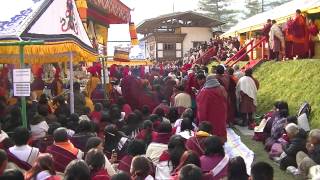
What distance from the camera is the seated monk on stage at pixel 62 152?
5492mm

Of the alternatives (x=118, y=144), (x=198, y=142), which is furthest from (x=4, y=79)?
(x=198, y=142)

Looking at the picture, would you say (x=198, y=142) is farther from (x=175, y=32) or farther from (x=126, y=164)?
(x=175, y=32)

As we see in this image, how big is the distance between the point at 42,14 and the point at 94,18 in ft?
29.9

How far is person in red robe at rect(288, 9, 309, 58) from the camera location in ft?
46.6

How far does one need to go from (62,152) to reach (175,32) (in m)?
33.3

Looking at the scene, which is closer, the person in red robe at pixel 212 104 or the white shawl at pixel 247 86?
the person in red robe at pixel 212 104

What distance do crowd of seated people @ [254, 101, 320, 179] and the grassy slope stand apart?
3.13 ft

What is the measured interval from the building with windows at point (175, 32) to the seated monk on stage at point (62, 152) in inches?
1241

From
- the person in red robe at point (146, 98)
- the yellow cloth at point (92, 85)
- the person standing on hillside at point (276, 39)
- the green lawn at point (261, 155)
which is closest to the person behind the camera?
the green lawn at point (261, 155)

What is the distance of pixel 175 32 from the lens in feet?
126

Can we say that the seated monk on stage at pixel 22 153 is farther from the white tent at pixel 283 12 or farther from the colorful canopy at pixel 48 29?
the white tent at pixel 283 12

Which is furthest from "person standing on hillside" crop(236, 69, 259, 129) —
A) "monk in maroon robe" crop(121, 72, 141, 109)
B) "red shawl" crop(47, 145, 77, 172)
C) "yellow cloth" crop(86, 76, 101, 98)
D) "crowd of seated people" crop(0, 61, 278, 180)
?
"red shawl" crop(47, 145, 77, 172)

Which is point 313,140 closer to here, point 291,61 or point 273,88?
point 273,88

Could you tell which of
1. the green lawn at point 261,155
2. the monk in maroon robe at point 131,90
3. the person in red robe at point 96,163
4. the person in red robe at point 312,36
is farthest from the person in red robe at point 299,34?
the person in red robe at point 96,163
